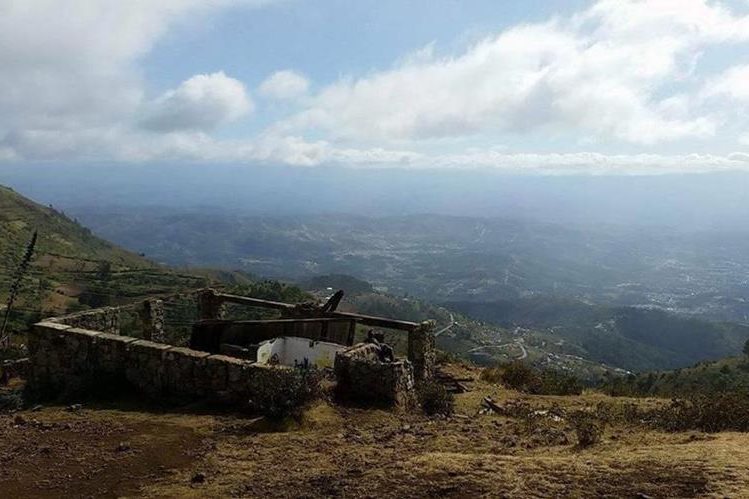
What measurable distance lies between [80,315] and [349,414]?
799cm

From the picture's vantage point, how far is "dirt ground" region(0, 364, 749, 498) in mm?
6641

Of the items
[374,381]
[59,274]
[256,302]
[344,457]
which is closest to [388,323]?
[374,381]

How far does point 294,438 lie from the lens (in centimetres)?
913

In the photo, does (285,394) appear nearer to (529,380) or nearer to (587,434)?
(587,434)

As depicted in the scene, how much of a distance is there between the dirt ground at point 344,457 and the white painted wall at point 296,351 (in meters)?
3.31

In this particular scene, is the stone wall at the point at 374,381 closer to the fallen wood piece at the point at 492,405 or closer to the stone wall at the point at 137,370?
the stone wall at the point at 137,370

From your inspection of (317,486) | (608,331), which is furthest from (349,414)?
(608,331)

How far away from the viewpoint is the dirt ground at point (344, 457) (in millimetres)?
6641

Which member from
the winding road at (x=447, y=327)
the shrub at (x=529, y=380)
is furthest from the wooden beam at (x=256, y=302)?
the winding road at (x=447, y=327)

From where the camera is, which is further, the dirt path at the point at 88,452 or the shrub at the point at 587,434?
the shrub at the point at 587,434

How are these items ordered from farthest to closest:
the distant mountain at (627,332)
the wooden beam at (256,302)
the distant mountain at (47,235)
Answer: the distant mountain at (627,332), the distant mountain at (47,235), the wooden beam at (256,302)

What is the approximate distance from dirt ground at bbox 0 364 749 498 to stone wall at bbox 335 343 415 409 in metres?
0.51

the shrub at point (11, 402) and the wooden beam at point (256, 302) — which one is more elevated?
the wooden beam at point (256, 302)

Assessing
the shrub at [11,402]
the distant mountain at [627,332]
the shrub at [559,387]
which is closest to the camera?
the shrub at [11,402]
